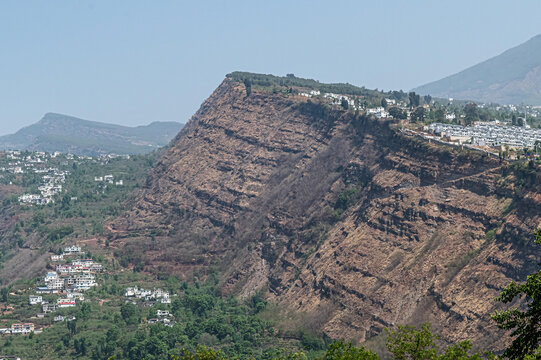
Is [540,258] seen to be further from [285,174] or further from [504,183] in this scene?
[285,174]

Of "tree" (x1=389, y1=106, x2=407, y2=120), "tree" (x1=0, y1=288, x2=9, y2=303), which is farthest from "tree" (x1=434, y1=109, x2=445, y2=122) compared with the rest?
"tree" (x1=0, y1=288, x2=9, y2=303)

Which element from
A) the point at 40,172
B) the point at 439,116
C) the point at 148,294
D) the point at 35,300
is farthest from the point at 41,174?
the point at 439,116

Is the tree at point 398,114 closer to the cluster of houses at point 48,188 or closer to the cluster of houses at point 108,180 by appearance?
the cluster of houses at point 108,180

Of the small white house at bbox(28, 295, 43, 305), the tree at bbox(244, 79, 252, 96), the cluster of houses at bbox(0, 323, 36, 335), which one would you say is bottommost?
the cluster of houses at bbox(0, 323, 36, 335)

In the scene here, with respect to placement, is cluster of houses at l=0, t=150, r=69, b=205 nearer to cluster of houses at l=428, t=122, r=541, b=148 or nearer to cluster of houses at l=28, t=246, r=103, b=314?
cluster of houses at l=28, t=246, r=103, b=314

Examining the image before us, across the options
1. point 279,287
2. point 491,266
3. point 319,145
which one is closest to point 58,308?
point 279,287

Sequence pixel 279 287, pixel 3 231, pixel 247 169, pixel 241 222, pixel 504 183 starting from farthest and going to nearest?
pixel 3 231, pixel 247 169, pixel 241 222, pixel 279 287, pixel 504 183
